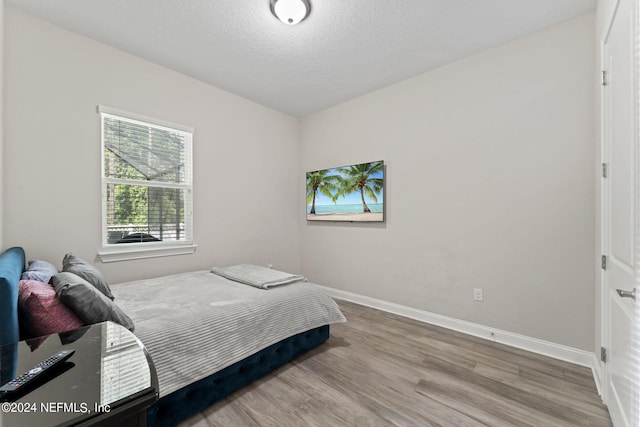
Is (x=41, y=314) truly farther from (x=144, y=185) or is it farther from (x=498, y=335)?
(x=498, y=335)

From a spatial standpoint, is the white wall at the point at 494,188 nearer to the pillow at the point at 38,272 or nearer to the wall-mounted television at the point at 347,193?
the wall-mounted television at the point at 347,193

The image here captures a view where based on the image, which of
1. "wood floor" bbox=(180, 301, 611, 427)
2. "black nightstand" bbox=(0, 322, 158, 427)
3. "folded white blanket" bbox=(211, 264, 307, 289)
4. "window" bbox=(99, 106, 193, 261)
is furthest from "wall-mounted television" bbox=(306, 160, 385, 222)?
"black nightstand" bbox=(0, 322, 158, 427)

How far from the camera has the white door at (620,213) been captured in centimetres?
126

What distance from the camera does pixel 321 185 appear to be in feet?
13.5

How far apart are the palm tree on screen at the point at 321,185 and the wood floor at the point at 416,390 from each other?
2.06m

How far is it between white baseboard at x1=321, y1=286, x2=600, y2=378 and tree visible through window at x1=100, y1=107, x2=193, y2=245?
2.58 metres

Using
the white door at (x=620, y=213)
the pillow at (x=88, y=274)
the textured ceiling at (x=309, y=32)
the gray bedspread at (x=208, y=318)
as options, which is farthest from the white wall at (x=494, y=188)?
the pillow at (x=88, y=274)

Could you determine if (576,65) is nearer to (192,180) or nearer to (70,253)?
(192,180)

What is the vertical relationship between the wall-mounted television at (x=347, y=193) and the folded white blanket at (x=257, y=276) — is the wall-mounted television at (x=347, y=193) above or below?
above

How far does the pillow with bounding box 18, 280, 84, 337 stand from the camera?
49.4 inches

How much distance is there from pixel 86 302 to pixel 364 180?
297 cm

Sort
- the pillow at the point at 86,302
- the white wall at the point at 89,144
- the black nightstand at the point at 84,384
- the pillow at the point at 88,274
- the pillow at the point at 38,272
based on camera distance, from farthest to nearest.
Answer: the white wall at the point at 89,144, the pillow at the point at 88,274, the pillow at the point at 38,272, the pillow at the point at 86,302, the black nightstand at the point at 84,384

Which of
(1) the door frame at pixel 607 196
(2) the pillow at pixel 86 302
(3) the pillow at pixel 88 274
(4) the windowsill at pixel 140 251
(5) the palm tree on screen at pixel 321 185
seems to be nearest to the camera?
(1) the door frame at pixel 607 196

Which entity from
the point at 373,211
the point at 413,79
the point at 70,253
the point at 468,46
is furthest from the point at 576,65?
the point at 70,253
